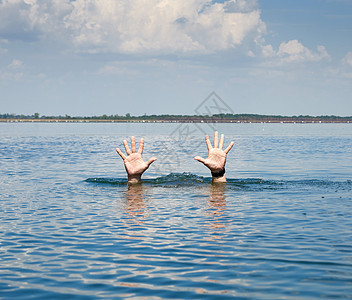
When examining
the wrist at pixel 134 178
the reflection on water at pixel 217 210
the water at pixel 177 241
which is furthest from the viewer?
the wrist at pixel 134 178

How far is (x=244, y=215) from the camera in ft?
47.0

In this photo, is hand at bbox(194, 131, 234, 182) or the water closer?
the water

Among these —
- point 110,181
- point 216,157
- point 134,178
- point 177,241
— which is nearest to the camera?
point 177,241

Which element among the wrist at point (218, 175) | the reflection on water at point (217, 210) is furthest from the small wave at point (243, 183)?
the reflection on water at point (217, 210)

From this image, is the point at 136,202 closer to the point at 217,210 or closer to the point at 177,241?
the point at 217,210

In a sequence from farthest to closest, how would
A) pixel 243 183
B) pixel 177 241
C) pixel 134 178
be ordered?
pixel 243 183 < pixel 134 178 < pixel 177 241

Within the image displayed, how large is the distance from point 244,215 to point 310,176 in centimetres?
1333

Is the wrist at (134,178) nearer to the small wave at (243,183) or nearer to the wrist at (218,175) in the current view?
the small wave at (243,183)

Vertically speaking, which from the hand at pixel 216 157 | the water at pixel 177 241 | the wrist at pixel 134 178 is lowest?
the water at pixel 177 241

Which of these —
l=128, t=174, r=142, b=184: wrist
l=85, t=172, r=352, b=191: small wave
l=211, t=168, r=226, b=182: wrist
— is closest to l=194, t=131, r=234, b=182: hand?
l=211, t=168, r=226, b=182: wrist

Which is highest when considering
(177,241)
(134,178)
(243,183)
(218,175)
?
(218,175)

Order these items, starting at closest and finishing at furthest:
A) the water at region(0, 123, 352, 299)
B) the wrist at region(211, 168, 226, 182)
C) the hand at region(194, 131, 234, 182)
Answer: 1. the water at region(0, 123, 352, 299)
2. the hand at region(194, 131, 234, 182)
3. the wrist at region(211, 168, 226, 182)

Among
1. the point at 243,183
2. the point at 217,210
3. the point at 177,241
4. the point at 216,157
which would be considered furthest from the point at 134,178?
the point at 177,241

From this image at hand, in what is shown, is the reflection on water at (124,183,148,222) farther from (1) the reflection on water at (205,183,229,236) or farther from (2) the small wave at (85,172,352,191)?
(1) the reflection on water at (205,183,229,236)
